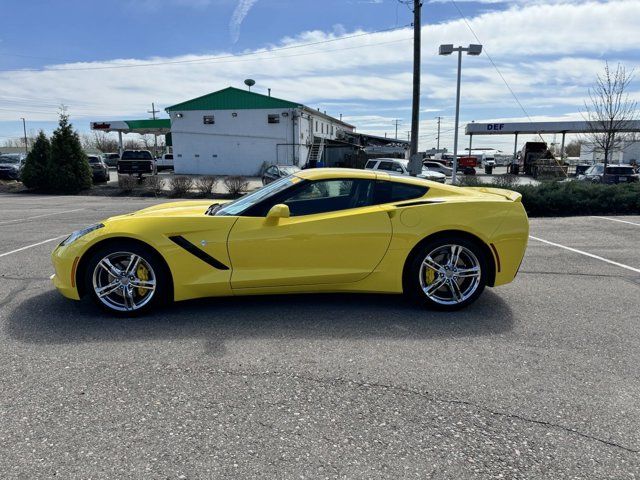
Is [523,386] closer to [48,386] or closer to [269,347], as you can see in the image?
[269,347]

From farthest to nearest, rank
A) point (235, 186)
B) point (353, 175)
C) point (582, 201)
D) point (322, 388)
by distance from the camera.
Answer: point (235, 186) < point (582, 201) < point (353, 175) < point (322, 388)

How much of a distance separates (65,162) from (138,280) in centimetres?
2166

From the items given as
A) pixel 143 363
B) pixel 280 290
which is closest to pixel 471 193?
pixel 280 290

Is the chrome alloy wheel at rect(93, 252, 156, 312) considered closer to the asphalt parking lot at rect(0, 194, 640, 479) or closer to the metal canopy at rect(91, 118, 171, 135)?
the asphalt parking lot at rect(0, 194, 640, 479)

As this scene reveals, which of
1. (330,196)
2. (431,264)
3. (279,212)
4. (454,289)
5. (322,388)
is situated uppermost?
(330,196)

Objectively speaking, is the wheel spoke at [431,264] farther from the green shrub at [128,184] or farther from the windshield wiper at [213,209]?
the green shrub at [128,184]

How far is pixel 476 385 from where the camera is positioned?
121 inches

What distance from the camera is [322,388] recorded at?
9.92ft

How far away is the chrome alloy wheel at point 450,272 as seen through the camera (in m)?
4.44

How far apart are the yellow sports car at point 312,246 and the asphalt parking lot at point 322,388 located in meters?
0.28

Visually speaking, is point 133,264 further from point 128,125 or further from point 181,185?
point 128,125

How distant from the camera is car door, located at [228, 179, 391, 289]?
4168 mm

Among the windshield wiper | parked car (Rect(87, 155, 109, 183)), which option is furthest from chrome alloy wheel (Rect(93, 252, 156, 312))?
parked car (Rect(87, 155, 109, 183))

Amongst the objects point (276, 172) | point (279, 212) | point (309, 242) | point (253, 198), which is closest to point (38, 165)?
point (276, 172)
